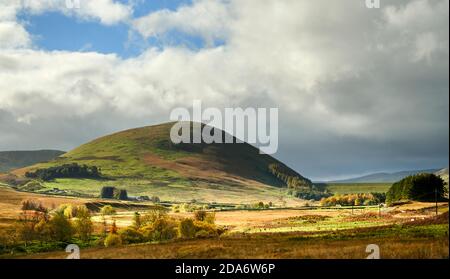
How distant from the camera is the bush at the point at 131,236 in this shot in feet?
364

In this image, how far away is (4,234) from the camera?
13950cm

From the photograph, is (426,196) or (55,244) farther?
(426,196)

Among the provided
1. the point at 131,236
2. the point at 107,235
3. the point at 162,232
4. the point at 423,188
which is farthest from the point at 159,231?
the point at 423,188

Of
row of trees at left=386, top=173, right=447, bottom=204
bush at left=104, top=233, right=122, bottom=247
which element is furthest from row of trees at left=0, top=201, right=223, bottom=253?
row of trees at left=386, top=173, right=447, bottom=204

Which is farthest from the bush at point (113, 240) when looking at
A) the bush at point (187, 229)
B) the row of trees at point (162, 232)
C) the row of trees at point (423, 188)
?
the row of trees at point (423, 188)

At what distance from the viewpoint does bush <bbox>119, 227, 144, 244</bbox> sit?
364 feet

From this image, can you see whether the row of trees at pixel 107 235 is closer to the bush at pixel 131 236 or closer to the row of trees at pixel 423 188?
the bush at pixel 131 236

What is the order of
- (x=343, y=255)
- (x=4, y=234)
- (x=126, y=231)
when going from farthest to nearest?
1. (x=4, y=234)
2. (x=126, y=231)
3. (x=343, y=255)
